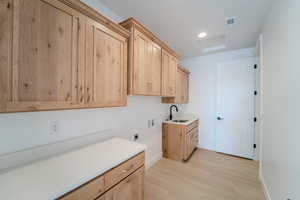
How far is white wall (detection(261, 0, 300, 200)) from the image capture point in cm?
101

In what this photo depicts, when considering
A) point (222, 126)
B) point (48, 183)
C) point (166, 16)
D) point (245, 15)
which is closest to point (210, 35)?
point (245, 15)

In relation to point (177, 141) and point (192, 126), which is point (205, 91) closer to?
point (192, 126)

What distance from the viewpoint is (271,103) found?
158 cm

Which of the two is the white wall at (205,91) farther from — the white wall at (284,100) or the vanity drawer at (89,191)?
the vanity drawer at (89,191)

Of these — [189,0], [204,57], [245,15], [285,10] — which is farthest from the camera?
Result: [204,57]

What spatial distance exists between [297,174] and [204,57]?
3.12 metres

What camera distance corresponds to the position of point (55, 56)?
92 cm

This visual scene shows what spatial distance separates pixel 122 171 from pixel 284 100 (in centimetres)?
176

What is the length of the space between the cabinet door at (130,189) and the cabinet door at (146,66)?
Result: 0.98 metres

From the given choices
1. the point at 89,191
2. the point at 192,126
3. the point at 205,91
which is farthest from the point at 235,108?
the point at 89,191

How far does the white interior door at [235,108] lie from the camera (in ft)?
9.39

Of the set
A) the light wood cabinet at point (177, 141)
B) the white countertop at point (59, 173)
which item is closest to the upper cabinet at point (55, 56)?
the white countertop at point (59, 173)

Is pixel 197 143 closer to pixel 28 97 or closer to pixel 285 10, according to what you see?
pixel 285 10

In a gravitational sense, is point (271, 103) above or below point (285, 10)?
below
